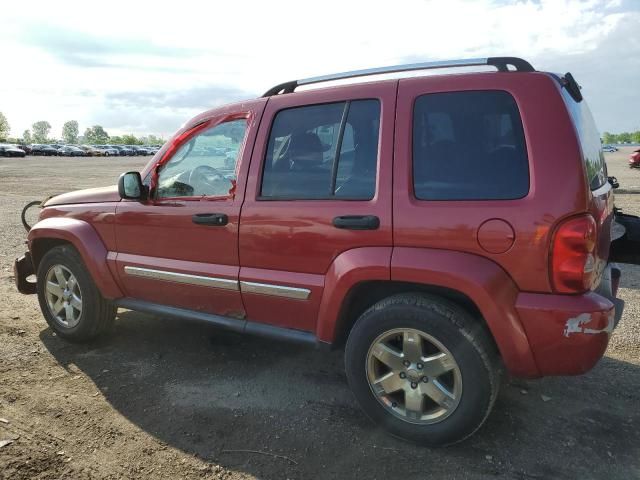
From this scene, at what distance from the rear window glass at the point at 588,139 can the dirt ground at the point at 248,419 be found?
1394 millimetres

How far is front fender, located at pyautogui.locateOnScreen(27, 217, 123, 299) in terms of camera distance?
3.88 metres

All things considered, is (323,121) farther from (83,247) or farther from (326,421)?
(83,247)

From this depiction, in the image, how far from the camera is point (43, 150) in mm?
61438

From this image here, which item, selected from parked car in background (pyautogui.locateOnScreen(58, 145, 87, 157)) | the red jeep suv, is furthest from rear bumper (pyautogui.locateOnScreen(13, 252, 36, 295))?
parked car in background (pyautogui.locateOnScreen(58, 145, 87, 157))

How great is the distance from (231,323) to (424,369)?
132 centimetres

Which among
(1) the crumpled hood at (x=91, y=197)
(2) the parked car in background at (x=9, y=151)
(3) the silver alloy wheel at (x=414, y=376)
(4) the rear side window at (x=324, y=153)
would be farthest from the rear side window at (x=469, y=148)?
(2) the parked car in background at (x=9, y=151)

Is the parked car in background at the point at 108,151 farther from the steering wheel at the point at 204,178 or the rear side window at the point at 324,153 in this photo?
the rear side window at the point at 324,153

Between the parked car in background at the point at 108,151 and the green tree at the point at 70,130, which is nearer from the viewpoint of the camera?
the parked car in background at the point at 108,151

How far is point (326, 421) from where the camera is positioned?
9.91 ft

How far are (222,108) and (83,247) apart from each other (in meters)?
1.56

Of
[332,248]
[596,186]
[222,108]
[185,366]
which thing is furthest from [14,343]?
[596,186]

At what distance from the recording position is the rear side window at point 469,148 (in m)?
2.49

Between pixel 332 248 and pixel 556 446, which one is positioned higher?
pixel 332 248

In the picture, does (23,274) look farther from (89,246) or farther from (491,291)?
(491,291)
